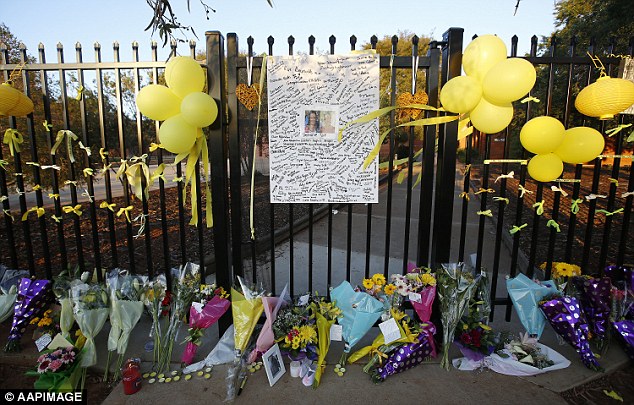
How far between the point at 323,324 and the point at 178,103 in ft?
6.32

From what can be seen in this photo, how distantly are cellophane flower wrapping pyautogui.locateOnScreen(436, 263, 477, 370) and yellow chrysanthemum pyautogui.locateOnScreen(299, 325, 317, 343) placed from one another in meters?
0.97

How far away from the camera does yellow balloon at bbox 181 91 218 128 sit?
2.47 meters

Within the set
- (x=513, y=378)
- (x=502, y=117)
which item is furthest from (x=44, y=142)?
(x=513, y=378)

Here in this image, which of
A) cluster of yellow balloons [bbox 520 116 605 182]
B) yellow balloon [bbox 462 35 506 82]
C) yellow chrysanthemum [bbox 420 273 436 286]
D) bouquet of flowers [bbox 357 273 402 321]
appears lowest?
bouquet of flowers [bbox 357 273 402 321]

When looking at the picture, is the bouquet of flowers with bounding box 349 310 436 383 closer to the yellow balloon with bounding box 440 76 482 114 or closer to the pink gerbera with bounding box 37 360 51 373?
the yellow balloon with bounding box 440 76 482 114

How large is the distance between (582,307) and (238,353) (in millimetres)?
2617

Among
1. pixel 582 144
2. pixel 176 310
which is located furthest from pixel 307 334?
pixel 582 144

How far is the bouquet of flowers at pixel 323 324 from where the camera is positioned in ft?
8.37

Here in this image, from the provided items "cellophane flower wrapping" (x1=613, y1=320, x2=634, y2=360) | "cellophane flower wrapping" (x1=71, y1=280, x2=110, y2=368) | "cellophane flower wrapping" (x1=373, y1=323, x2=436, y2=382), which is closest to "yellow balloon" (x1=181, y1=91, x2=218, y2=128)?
"cellophane flower wrapping" (x1=71, y1=280, x2=110, y2=368)

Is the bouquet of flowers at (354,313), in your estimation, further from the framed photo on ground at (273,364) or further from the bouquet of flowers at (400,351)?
the framed photo on ground at (273,364)

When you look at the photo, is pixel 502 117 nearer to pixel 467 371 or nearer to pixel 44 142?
pixel 467 371

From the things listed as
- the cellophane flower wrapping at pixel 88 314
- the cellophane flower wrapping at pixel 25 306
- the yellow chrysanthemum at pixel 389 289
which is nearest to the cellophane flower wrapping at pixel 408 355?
the yellow chrysanthemum at pixel 389 289

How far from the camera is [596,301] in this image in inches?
105

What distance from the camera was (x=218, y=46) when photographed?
8.81 feet
